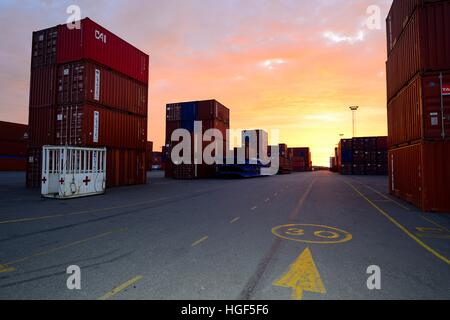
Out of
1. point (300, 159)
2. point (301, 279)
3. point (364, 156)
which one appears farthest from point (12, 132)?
point (300, 159)

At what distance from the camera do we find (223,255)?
512 centimetres

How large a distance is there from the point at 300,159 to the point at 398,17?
3017 inches

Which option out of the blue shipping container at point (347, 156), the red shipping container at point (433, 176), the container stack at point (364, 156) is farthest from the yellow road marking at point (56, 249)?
the blue shipping container at point (347, 156)

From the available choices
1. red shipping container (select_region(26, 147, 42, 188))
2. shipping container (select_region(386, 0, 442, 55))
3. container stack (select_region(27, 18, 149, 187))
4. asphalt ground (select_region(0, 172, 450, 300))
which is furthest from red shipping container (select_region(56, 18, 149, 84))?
shipping container (select_region(386, 0, 442, 55))

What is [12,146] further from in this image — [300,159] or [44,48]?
[300,159]

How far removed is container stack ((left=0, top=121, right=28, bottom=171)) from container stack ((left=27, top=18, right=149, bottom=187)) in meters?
34.5

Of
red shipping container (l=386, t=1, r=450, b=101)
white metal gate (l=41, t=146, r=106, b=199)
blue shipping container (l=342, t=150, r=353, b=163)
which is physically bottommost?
white metal gate (l=41, t=146, r=106, b=199)

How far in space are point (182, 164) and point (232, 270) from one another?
1113 inches

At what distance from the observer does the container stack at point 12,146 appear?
44.3 m

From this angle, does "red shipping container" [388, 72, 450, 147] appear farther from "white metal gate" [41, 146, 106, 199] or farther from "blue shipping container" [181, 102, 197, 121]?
"blue shipping container" [181, 102, 197, 121]

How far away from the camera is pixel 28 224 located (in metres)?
7.70

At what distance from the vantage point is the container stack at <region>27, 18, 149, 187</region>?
17781 millimetres

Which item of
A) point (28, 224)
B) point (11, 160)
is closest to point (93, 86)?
point (28, 224)
